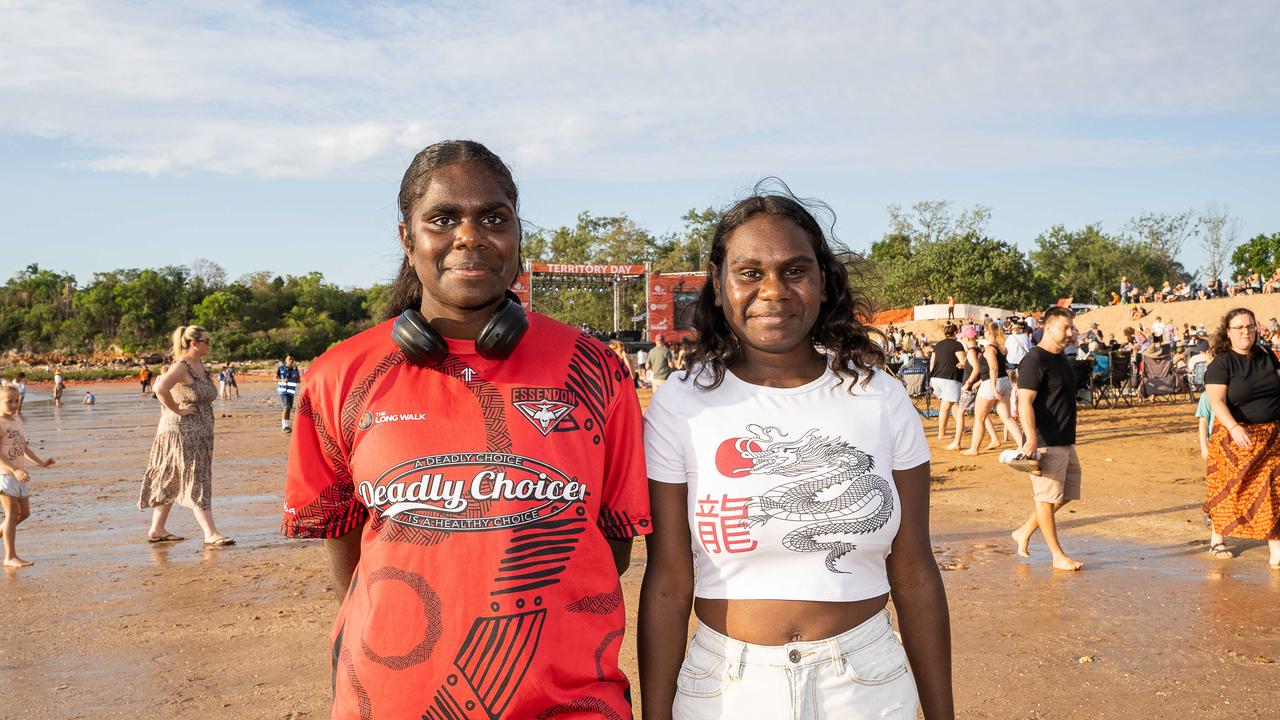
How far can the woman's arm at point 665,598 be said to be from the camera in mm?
2148

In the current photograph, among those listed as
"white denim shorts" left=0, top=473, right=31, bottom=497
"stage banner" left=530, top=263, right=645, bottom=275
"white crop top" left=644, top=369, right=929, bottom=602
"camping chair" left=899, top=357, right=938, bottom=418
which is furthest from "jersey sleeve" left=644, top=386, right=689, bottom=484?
"stage banner" left=530, top=263, right=645, bottom=275

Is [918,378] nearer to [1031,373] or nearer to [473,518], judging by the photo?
[1031,373]

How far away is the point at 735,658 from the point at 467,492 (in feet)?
2.36

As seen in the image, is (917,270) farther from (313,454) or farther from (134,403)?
(313,454)

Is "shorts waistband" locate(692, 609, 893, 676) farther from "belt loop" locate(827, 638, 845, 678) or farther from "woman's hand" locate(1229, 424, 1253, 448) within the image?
"woman's hand" locate(1229, 424, 1253, 448)

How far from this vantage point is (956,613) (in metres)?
5.93

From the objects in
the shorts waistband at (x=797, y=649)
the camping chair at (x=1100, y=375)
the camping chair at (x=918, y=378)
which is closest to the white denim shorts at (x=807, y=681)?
the shorts waistband at (x=797, y=649)

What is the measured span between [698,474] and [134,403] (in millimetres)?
38076

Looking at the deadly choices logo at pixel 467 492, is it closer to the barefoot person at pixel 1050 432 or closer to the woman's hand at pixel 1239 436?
the barefoot person at pixel 1050 432

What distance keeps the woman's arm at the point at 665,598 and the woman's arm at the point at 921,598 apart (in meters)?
0.51

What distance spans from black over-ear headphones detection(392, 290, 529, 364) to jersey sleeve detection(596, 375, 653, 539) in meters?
0.27

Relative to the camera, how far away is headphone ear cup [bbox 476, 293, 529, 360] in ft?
6.40

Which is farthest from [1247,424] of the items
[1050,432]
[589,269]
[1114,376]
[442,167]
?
[589,269]

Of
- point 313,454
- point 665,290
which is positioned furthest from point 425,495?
point 665,290
